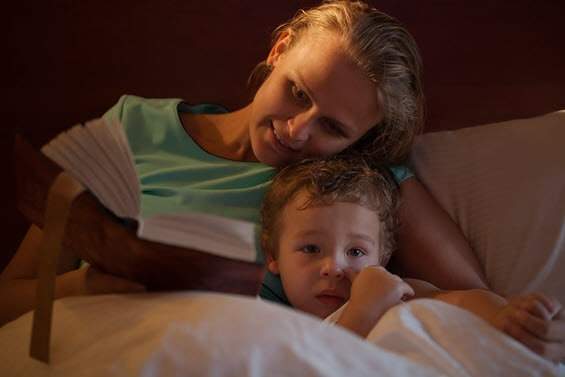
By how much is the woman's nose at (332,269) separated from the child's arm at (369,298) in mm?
43

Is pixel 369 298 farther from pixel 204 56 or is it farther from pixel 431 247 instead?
pixel 204 56

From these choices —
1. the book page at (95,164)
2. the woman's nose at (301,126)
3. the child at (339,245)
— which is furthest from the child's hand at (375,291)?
the book page at (95,164)

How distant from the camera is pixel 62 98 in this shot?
1.30 meters

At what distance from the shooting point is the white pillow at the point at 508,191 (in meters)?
1.10

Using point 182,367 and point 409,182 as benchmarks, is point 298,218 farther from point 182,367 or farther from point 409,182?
point 182,367

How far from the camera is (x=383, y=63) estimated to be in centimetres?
104

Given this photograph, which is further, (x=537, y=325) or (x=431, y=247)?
(x=431, y=247)

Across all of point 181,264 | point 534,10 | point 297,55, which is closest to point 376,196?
point 297,55

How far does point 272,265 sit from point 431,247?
283mm

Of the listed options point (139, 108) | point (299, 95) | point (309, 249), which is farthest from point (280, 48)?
point (309, 249)

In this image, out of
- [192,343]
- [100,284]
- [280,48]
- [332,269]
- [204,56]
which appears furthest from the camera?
[204,56]

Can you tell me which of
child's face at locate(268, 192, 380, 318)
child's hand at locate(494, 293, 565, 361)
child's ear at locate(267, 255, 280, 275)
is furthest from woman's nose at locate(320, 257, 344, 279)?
child's hand at locate(494, 293, 565, 361)

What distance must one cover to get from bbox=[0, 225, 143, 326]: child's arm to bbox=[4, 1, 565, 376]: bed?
28 millimetres

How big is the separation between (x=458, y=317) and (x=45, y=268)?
0.48m
